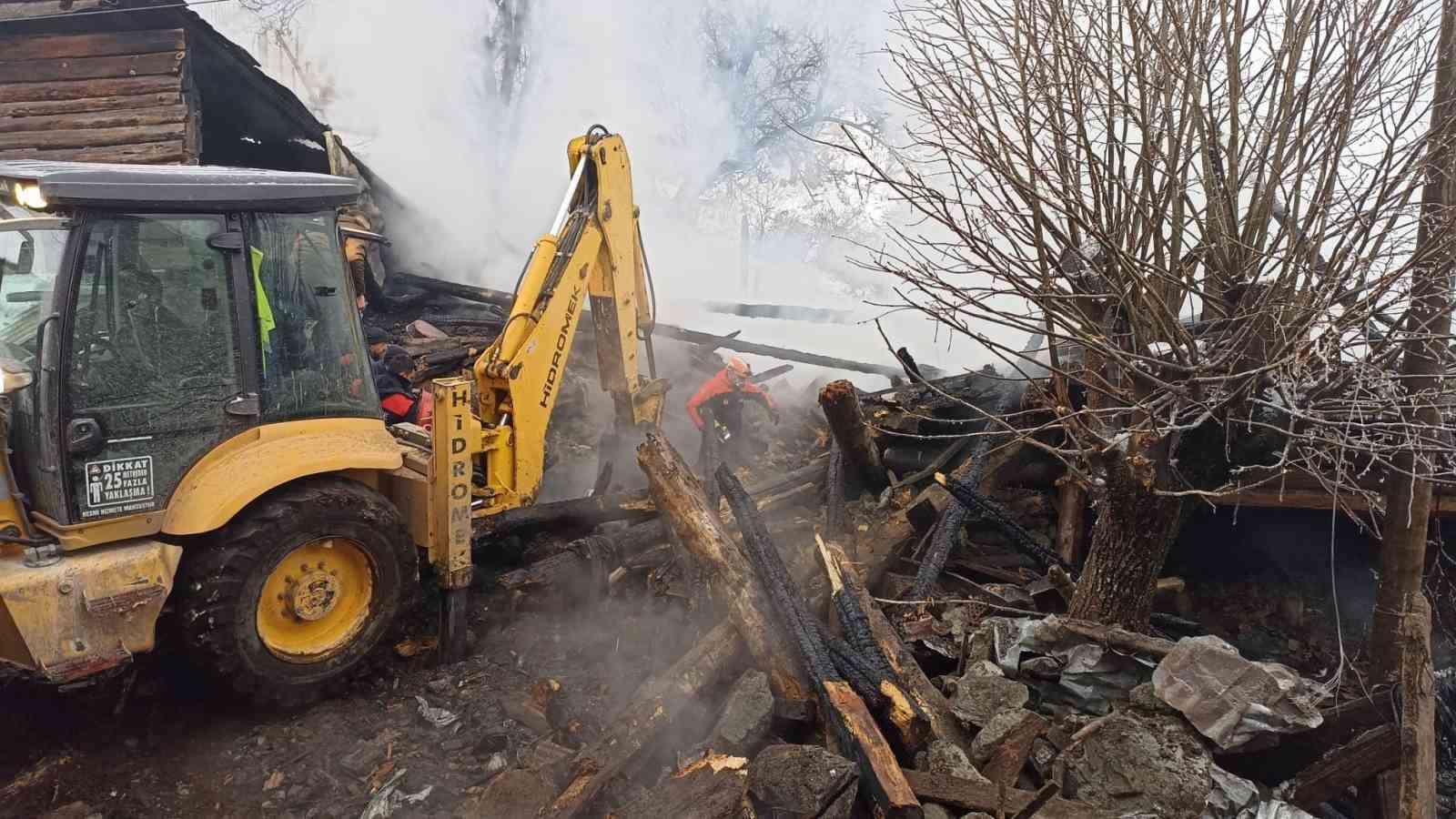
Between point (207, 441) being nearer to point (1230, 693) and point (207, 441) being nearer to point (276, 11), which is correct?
point (1230, 693)

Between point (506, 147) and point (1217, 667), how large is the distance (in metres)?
17.2

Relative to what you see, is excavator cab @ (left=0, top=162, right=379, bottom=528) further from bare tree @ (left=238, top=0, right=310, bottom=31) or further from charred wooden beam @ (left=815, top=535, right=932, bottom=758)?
bare tree @ (left=238, top=0, right=310, bottom=31)

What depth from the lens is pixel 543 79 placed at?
18266mm

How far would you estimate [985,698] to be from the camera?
3.77m

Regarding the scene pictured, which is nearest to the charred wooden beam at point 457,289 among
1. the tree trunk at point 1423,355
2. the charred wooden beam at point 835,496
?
the charred wooden beam at point 835,496

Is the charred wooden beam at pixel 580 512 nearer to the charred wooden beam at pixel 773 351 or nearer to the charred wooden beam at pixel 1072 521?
the charred wooden beam at pixel 1072 521

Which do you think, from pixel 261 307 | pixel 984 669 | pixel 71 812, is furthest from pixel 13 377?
pixel 984 669

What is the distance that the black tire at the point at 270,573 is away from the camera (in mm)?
3697

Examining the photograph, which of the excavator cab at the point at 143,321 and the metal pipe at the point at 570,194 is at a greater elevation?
the metal pipe at the point at 570,194

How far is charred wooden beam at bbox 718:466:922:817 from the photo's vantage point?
10.2 ft

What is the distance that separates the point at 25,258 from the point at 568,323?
8.63ft

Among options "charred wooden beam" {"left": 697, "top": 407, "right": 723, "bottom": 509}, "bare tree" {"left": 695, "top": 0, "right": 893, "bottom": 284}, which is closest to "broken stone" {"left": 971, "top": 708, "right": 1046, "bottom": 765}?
"charred wooden beam" {"left": 697, "top": 407, "right": 723, "bottom": 509}

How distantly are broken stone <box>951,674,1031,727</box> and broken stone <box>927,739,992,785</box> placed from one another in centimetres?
35

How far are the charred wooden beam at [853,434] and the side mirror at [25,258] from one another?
16.1ft
